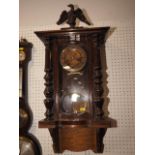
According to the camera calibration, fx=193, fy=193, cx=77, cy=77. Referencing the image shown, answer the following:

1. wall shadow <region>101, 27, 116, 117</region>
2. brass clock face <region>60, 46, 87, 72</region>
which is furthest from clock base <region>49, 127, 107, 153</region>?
brass clock face <region>60, 46, 87, 72</region>

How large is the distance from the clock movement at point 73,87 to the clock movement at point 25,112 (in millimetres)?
235

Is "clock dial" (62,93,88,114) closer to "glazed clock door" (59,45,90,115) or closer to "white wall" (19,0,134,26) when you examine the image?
"glazed clock door" (59,45,90,115)

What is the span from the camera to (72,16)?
1.77m

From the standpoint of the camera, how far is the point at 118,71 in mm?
1800

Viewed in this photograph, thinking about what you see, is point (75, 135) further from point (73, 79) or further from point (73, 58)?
point (73, 58)

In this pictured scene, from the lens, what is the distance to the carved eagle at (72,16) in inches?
69.4

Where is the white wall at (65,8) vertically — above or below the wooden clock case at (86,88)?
above

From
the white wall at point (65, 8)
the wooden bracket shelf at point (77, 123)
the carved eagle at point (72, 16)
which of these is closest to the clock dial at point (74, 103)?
the wooden bracket shelf at point (77, 123)

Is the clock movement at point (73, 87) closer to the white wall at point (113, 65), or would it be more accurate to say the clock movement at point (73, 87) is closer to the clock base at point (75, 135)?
the clock base at point (75, 135)

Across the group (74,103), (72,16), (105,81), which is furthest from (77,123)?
(72,16)

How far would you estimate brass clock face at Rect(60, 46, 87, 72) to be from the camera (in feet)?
5.51

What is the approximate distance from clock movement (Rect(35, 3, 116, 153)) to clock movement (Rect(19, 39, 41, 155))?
0.24 meters

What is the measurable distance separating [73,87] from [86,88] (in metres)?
0.12
